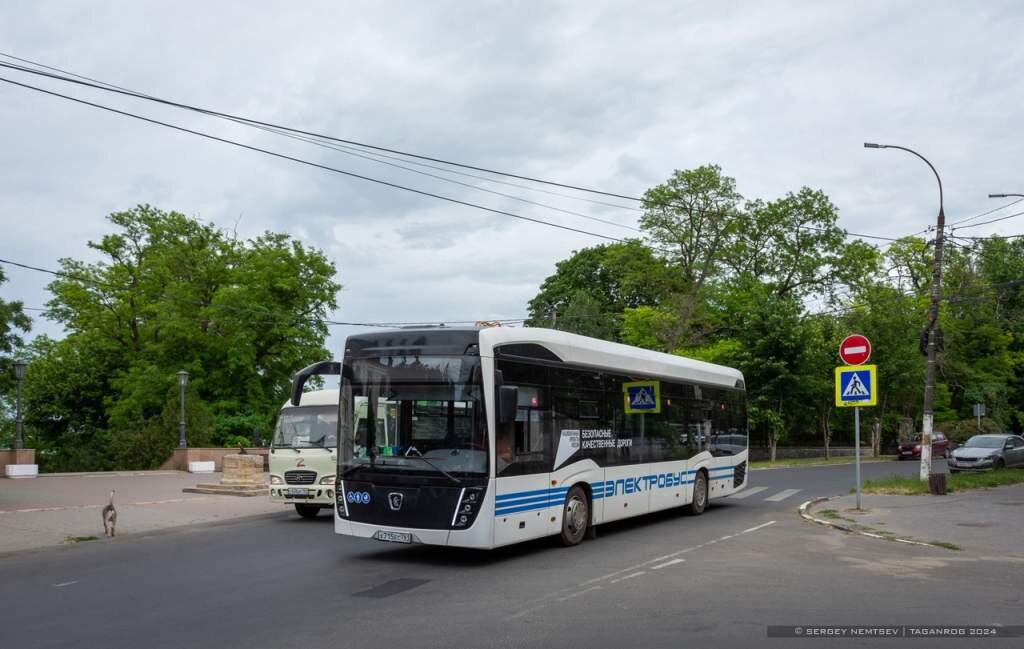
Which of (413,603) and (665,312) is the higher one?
(665,312)

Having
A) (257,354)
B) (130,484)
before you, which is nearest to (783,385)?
(257,354)

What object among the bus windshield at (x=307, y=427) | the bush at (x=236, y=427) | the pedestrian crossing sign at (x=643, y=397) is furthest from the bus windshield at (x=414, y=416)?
the bush at (x=236, y=427)

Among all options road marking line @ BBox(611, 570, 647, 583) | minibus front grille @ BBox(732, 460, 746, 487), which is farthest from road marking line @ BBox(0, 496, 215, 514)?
road marking line @ BBox(611, 570, 647, 583)

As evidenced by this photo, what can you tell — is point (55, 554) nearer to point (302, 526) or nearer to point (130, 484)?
point (302, 526)

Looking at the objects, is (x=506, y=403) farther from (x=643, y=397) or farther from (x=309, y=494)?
(x=309, y=494)

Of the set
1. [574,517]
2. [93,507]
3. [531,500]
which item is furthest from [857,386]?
[93,507]

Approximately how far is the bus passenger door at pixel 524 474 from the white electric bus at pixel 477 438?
0.8 inches

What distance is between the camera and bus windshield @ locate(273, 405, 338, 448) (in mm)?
17766

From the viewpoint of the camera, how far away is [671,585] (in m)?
9.65

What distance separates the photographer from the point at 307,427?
59.0 ft

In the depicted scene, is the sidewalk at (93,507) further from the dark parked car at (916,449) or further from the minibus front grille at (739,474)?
the dark parked car at (916,449)

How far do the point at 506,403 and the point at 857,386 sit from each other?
388 inches

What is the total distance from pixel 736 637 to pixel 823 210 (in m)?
52.7

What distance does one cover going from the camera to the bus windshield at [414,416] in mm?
11000
